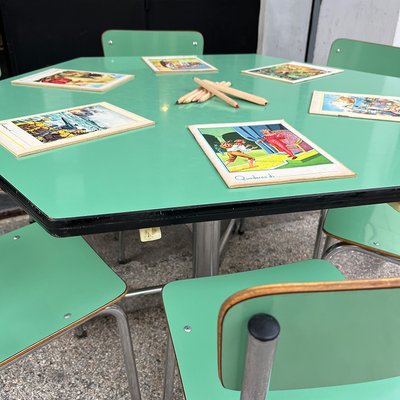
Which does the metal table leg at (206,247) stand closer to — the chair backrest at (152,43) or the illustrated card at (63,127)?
the illustrated card at (63,127)

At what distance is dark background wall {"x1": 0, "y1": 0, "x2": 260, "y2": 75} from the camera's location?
2.89 metres

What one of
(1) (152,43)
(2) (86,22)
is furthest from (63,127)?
(2) (86,22)

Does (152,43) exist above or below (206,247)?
above

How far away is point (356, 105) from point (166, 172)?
61 cm

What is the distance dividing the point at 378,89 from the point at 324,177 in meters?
0.70

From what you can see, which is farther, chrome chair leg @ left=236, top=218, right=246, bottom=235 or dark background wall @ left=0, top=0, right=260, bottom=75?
dark background wall @ left=0, top=0, right=260, bottom=75

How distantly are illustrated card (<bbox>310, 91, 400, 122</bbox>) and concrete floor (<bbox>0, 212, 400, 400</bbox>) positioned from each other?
787 millimetres

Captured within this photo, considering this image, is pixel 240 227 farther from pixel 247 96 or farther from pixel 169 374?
pixel 169 374

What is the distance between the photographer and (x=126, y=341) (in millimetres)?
931

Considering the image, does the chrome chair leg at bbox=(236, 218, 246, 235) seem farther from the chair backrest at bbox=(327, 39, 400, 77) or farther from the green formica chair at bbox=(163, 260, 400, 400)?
the green formica chair at bbox=(163, 260, 400, 400)

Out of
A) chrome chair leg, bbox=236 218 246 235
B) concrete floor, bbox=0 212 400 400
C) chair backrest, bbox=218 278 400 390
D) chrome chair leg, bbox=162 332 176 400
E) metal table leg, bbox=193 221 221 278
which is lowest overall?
concrete floor, bbox=0 212 400 400

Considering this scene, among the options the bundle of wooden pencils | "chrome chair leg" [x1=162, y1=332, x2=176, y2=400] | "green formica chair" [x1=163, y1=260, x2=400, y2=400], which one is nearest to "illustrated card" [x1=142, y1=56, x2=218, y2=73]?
the bundle of wooden pencils

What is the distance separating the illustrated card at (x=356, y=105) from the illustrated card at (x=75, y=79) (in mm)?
592

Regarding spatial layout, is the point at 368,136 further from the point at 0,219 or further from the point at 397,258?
the point at 0,219
